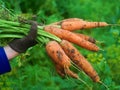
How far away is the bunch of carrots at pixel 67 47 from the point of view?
2.31 m

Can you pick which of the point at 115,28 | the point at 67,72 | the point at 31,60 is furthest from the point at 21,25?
the point at 115,28

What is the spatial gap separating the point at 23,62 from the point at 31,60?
0.52ft

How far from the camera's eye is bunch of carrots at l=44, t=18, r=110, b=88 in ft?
7.58

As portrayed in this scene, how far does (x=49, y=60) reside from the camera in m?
3.44

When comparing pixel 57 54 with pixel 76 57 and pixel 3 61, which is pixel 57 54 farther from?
pixel 3 61

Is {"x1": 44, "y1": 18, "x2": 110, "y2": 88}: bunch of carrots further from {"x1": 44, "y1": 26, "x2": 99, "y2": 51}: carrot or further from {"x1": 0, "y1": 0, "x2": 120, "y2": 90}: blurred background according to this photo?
{"x1": 0, "y1": 0, "x2": 120, "y2": 90}: blurred background

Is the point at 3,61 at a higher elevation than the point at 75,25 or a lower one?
lower

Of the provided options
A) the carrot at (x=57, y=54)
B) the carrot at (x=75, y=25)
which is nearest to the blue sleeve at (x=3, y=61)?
the carrot at (x=57, y=54)

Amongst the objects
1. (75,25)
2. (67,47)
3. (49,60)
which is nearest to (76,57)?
(67,47)

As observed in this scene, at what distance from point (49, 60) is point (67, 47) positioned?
112 centimetres

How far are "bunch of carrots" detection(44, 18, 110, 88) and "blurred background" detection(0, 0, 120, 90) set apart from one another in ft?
0.48

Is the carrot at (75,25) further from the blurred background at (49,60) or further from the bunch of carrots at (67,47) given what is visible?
the blurred background at (49,60)

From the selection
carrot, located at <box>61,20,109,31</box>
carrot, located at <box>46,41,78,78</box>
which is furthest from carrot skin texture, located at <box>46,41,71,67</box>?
carrot, located at <box>61,20,109,31</box>

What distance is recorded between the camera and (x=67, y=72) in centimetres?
241
